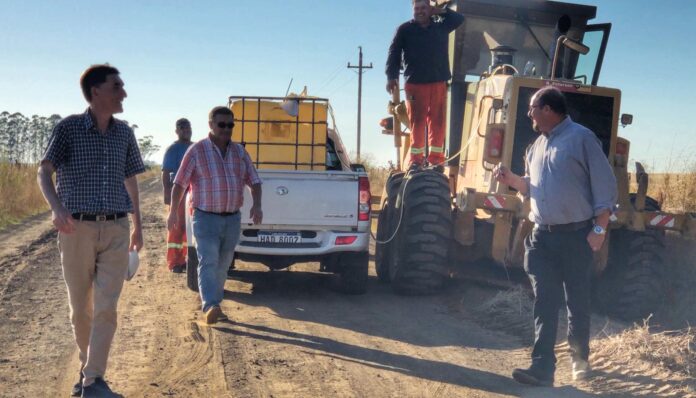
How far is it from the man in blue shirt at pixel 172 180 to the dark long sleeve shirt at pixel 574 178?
5732 millimetres

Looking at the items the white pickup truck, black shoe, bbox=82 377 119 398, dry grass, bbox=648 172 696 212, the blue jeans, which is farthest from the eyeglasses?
dry grass, bbox=648 172 696 212

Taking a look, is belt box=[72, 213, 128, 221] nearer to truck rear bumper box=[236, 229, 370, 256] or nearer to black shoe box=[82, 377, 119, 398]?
black shoe box=[82, 377, 119, 398]

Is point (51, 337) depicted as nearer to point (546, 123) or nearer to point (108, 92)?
point (108, 92)

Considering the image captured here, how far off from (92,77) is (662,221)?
602 cm

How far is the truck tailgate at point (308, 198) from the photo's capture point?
840 cm

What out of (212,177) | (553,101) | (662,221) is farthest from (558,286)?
(212,177)

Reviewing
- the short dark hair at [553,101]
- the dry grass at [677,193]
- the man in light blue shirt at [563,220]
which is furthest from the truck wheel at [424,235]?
the dry grass at [677,193]

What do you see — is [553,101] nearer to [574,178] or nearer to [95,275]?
[574,178]

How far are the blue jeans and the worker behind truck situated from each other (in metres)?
2.89

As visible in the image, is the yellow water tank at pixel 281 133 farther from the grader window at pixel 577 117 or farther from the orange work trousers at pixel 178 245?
the grader window at pixel 577 117

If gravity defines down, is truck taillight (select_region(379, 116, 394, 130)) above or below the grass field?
above

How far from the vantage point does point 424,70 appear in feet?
30.0

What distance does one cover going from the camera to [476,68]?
386 inches

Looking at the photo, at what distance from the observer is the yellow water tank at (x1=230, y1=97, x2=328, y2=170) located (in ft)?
31.9
